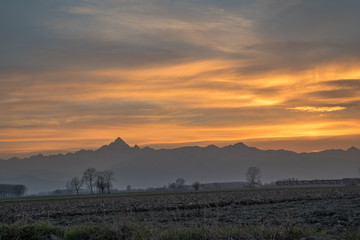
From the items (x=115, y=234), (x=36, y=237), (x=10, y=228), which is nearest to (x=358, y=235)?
(x=115, y=234)

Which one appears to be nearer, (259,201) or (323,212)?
(323,212)

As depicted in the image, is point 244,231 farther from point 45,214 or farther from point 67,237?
point 45,214

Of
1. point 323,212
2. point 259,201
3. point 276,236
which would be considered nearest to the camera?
point 276,236

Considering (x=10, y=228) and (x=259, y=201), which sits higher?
(x=10, y=228)

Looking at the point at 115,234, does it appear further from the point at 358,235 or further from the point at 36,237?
the point at 358,235

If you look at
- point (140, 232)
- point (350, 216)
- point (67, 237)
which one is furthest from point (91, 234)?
point (350, 216)

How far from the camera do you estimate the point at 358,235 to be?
59.2 feet

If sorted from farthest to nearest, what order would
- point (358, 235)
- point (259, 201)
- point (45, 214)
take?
point (259, 201) < point (45, 214) < point (358, 235)

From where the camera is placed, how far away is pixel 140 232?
17625 mm

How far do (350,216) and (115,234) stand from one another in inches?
710

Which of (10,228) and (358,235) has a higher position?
(10,228)

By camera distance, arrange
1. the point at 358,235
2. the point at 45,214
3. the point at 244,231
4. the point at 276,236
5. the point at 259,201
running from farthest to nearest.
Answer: the point at 259,201
the point at 45,214
the point at 358,235
the point at 244,231
the point at 276,236

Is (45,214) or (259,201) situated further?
(259,201)

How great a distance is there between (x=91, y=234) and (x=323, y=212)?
20603mm
